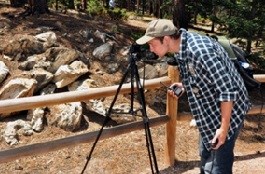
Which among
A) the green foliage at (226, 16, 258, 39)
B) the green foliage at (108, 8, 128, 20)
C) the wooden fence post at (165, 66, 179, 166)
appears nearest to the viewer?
the wooden fence post at (165, 66, 179, 166)

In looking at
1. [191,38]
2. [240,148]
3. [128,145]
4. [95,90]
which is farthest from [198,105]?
[240,148]

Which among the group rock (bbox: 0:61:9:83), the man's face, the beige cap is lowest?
rock (bbox: 0:61:9:83)

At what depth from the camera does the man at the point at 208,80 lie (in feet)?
9.28

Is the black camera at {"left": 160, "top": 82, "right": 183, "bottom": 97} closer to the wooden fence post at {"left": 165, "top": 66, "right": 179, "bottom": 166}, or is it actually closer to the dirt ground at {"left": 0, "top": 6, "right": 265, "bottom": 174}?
the wooden fence post at {"left": 165, "top": 66, "right": 179, "bottom": 166}

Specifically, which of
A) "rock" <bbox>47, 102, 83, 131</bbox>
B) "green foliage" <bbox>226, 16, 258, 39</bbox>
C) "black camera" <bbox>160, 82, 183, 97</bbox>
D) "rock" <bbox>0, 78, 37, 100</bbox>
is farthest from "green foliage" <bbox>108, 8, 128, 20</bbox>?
"black camera" <bbox>160, 82, 183, 97</bbox>

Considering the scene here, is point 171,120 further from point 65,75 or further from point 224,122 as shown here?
point 65,75

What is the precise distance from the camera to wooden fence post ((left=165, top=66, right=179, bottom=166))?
512 cm

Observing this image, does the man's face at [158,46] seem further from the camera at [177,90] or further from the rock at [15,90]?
the rock at [15,90]

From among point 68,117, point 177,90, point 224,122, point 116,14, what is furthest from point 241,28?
point 224,122

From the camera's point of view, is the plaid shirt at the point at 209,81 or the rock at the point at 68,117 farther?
the rock at the point at 68,117

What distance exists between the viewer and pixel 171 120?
17.8 ft

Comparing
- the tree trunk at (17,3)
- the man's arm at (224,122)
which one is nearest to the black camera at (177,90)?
the man's arm at (224,122)

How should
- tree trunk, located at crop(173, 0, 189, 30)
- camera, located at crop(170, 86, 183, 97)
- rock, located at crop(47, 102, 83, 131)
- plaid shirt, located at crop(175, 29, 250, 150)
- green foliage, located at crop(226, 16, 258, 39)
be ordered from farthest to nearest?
tree trunk, located at crop(173, 0, 189, 30) < green foliage, located at crop(226, 16, 258, 39) < rock, located at crop(47, 102, 83, 131) < camera, located at crop(170, 86, 183, 97) < plaid shirt, located at crop(175, 29, 250, 150)

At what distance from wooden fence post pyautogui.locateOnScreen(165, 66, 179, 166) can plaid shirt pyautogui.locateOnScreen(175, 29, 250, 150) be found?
6.32ft
